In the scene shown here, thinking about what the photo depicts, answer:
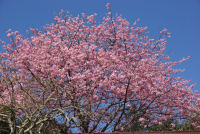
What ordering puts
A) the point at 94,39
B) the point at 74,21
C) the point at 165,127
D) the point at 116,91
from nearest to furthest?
the point at 116,91 → the point at 165,127 → the point at 94,39 → the point at 74,21

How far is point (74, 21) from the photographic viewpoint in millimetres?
16656

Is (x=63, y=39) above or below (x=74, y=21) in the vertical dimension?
below

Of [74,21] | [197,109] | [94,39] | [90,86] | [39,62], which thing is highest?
[74,21]

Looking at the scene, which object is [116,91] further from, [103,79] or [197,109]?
[197,109]

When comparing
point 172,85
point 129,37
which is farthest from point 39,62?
point 172,85

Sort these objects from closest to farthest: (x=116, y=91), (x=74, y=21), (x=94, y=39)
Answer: (x=116, y=91) < (x=94, y=39) < (x=74, y=21)

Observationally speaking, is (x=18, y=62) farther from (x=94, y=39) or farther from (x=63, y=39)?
(x=94, y=39)

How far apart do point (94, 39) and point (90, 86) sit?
4.16m

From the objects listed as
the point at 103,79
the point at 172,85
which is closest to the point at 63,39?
the point at 103,79

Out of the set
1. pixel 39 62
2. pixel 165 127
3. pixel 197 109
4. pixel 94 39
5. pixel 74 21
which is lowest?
pixel 165 127

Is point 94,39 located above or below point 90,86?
above

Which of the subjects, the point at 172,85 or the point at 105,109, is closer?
the point at 105,109

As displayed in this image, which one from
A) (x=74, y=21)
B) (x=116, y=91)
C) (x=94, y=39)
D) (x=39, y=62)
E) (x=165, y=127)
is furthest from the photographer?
(x=74, y=21)

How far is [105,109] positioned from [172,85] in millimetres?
3824
